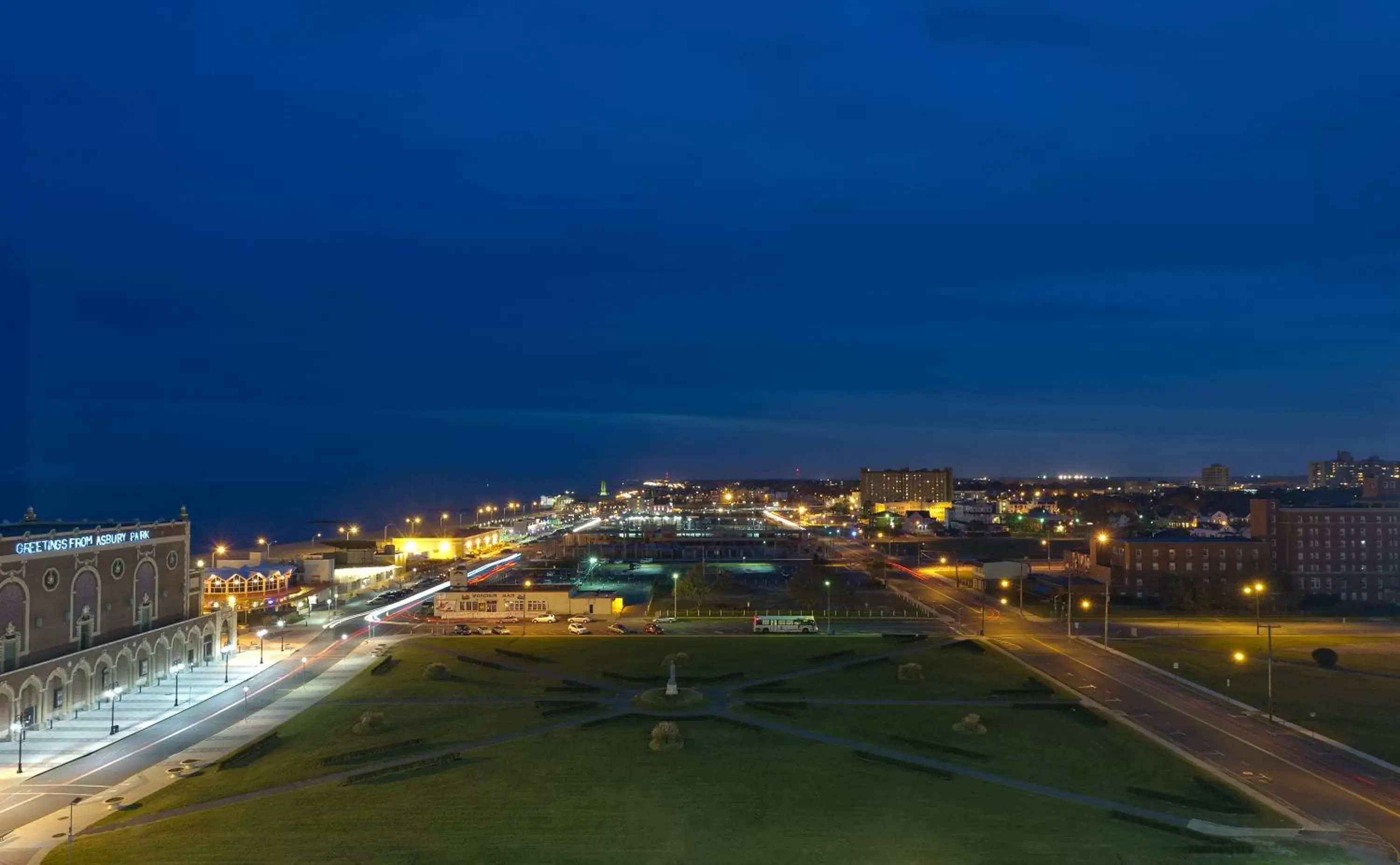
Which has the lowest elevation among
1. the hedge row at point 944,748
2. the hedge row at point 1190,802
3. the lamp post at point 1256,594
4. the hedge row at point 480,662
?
the hedge row at point 480,662

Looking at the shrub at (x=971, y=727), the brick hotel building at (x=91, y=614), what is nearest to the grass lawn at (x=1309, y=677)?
the shrub at (x=971, y=727)

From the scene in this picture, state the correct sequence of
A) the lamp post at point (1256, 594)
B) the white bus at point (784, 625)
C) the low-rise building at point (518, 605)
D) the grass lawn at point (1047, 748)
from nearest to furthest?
1. the grass lawn at point (1047, 748)
2. the white bus at point (784, 625)
3. the lamp post at point (1256, 594)
4. the low-rise building at point (518, 605)

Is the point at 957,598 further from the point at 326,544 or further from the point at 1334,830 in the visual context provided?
the point at 326,544

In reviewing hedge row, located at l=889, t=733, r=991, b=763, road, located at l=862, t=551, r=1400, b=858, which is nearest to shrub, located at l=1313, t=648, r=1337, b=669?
road, located at l=862, t=551, r=1400, b=858

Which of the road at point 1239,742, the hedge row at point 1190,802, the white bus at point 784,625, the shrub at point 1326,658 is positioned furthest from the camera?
the white bus at point 784,625

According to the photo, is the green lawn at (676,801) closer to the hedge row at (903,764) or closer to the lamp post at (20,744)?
the hedge row at (903,764)

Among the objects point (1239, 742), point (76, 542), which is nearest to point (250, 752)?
point (76, 542)

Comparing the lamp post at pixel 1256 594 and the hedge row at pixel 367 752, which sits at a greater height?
the lamp post at pixel 1256 594
